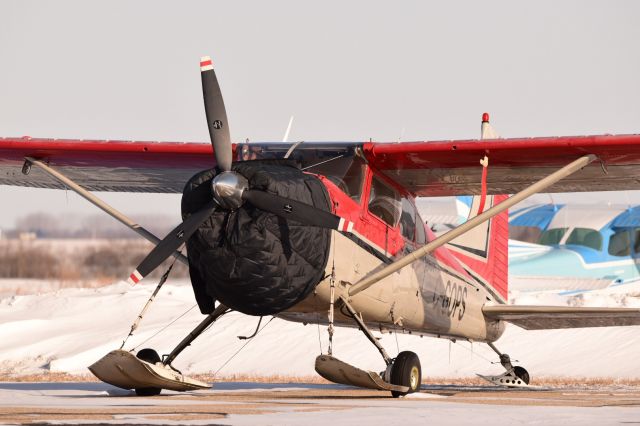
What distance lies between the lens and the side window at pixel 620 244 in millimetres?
45062

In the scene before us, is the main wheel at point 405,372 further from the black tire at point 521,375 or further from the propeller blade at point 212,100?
the black tire at point 521,375

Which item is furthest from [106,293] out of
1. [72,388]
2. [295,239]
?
[295,239]


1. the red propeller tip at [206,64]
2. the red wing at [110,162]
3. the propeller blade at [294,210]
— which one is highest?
the red propeller tip at [206,64]

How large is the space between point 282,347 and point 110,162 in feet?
29.8

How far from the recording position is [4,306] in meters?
30.0

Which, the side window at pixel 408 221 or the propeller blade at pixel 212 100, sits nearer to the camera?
the propeller blade at pixel 212 100

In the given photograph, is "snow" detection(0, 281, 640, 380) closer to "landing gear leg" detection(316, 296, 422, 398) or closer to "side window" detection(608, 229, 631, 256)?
"landing gear leg" detection(316, 296, 422, 398)

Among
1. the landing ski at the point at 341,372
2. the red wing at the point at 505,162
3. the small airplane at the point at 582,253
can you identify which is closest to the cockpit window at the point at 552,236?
the small airplane at the point at 582,253

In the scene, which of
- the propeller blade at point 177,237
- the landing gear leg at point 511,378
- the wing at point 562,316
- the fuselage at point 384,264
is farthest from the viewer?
the landing gear leg at point 511,378

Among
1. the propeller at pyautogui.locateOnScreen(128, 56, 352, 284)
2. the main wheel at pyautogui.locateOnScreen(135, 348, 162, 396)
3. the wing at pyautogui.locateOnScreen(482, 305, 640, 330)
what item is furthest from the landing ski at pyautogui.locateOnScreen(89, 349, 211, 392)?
the wing at pyautogui.locateOnScreen(482, 305, 640, 330)

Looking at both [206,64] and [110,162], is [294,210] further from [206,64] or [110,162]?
[110,162]

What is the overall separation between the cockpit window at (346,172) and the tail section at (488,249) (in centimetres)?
365

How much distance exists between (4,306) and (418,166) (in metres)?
19.1

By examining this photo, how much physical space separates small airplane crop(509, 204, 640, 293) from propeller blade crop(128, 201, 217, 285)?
31670mm
